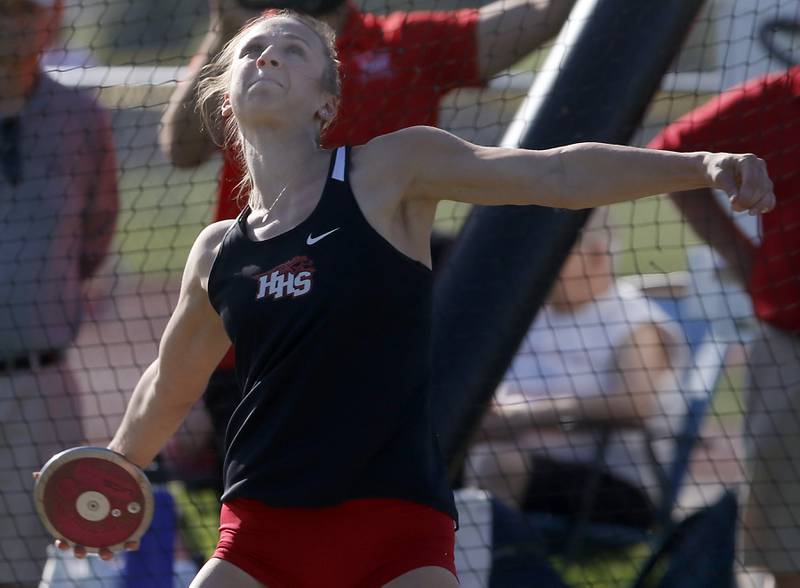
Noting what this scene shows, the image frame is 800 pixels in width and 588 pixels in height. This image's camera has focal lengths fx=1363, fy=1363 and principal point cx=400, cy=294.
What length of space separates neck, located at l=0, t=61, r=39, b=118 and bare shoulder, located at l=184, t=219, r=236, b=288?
1.81 metres

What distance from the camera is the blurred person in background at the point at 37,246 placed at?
407 centimetres

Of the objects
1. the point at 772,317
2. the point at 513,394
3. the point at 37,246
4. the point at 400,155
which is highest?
the point at 400,155

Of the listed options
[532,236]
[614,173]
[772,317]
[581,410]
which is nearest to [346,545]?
[614,173]

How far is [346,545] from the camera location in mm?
2256

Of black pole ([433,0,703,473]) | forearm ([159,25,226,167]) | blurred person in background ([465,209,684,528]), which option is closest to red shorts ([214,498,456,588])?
black pole ([433,0,703,473])

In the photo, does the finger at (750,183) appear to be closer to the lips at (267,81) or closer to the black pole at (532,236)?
the lips at (267,81)

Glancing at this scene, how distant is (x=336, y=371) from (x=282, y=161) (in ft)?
1.45

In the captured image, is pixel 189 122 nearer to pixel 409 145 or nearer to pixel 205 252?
pixel 205 252

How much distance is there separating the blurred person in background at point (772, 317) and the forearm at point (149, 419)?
165cm

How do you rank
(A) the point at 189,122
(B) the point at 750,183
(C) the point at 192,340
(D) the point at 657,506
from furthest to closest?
(D) the point at 657,506 < (A) the point at 189,122 < (C) the point at 192,340 < (B) the point at 750,183

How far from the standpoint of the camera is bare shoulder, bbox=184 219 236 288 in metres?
2.51

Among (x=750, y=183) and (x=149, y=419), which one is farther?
(x=149, y=419)

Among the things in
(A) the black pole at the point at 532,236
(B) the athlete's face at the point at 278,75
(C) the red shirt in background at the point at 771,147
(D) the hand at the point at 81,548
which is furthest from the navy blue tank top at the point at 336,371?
(C) the red shirt in background at the point at 771,147

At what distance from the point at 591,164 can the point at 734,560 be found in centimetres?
182
